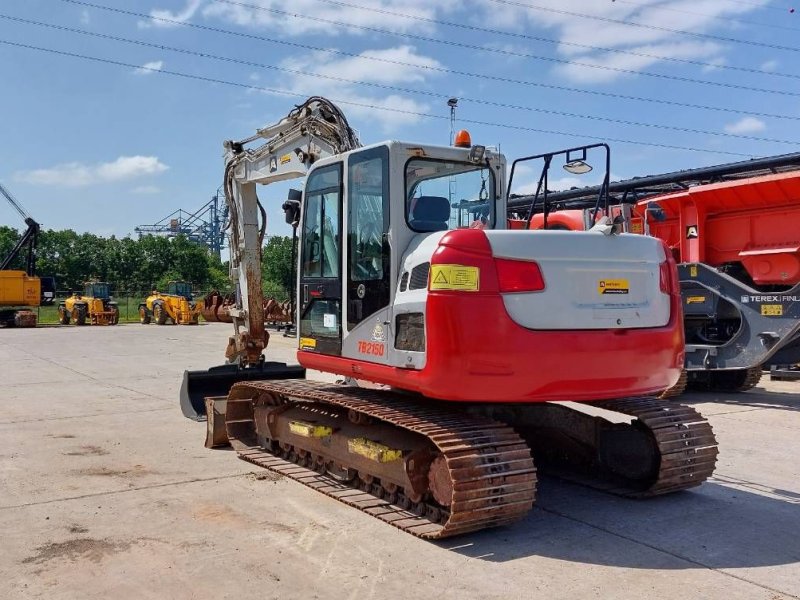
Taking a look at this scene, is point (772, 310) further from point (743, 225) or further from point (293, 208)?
point (293, 208)

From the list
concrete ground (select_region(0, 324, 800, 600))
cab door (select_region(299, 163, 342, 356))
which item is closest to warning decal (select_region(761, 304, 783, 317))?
concrete ground (select_region(0, 324, 800, 600))

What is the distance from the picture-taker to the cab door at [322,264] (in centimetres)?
605

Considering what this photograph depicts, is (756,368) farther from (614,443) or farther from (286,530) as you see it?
(286,530)

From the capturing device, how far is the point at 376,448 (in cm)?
557

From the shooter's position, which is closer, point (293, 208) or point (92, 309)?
point (293, 208)

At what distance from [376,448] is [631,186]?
28.7 ft

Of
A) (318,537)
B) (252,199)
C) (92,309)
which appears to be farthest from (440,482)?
(92,309)

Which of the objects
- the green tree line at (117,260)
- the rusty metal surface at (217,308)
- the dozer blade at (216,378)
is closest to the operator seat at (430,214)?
the dozer blade at (216,378)

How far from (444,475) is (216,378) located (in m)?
4.77

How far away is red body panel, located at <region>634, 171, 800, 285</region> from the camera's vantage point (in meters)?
10.6

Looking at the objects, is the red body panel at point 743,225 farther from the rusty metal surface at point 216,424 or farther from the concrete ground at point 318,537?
the rusty metal surface at point 216,424

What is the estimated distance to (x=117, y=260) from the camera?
58094 millimetres

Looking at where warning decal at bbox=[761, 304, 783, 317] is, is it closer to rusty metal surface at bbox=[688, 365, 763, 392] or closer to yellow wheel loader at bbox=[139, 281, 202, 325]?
rusty metal surface at bbox=[688, 365, 763, 392]

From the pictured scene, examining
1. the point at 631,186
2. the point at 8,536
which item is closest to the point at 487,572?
the point at 8,536
